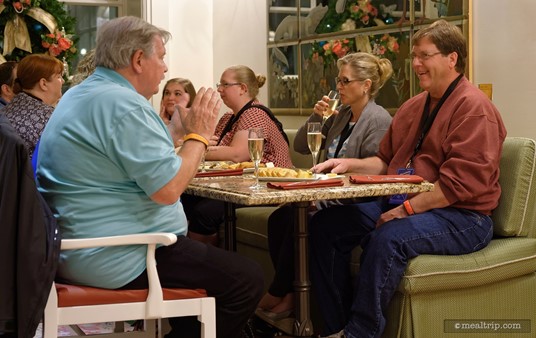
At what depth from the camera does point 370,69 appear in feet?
13.8

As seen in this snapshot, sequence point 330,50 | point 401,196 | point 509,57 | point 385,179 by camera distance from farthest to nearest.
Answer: point 330,50 → point 509,57 → point 401,196 → point 385,179

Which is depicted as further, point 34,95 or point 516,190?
point 34,95

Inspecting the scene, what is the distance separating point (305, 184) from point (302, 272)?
19.0 inches

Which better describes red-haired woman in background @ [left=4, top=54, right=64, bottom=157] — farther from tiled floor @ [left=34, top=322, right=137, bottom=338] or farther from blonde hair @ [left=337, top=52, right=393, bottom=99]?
blonde hair @ [left=337, top=52, right=393, bottom=99]

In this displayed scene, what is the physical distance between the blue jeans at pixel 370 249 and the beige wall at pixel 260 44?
1.27m

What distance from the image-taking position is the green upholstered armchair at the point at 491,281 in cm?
321

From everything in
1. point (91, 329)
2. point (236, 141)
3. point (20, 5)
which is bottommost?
point (91, 329)

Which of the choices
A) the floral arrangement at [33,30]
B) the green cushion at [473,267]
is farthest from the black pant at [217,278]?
the floral arrangement at [33,30]

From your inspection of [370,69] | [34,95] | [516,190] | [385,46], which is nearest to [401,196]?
[516,190]

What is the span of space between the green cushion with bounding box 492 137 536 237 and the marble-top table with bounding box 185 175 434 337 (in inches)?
21.9

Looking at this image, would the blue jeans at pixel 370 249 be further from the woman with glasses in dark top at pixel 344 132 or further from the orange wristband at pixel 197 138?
the orange wristband at pixel 197 138

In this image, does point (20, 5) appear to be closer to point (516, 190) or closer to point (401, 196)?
point (401, 196)

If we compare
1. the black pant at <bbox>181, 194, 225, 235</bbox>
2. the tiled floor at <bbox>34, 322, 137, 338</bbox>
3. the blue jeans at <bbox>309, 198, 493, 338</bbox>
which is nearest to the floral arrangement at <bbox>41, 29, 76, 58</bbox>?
the black pant at <bbox>181, 194, 225, 235</bbox>

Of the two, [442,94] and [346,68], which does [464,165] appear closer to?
[442,94]
